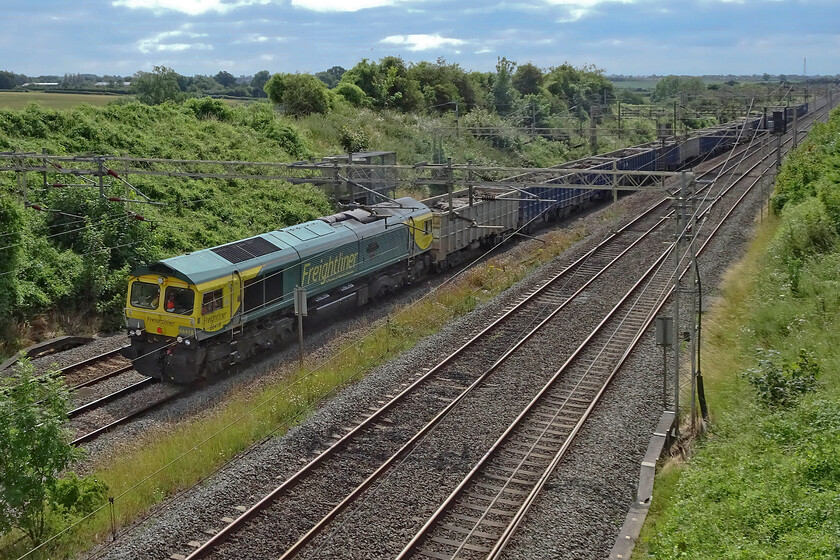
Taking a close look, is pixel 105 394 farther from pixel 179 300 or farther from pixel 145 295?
pixel 179 300

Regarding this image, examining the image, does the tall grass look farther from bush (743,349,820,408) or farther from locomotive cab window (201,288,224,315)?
locomotive cab window (201,288,224,315)

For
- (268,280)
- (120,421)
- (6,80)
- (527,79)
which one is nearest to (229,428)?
(120,421)

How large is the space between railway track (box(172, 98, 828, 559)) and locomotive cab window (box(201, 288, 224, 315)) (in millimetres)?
4717

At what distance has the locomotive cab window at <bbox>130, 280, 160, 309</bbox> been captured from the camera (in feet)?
60.5

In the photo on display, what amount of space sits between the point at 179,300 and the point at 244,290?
1757 mm

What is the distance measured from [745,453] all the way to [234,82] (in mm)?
126501

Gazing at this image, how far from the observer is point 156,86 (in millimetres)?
47281

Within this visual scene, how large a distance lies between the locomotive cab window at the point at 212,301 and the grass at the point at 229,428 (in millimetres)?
2004

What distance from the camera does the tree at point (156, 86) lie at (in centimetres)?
4716

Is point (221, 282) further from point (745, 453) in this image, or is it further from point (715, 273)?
point (715, 273)

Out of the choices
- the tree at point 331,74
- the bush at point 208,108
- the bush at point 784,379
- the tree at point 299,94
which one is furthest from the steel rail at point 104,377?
the tree at point 331,74

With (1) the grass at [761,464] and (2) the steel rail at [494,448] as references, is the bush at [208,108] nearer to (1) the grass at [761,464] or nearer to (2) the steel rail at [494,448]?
(2) the steel rail at [494,448]

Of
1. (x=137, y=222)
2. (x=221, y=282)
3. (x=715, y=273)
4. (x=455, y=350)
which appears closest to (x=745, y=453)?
(x=455, y=350)

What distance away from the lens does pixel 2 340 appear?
20.9 meters
